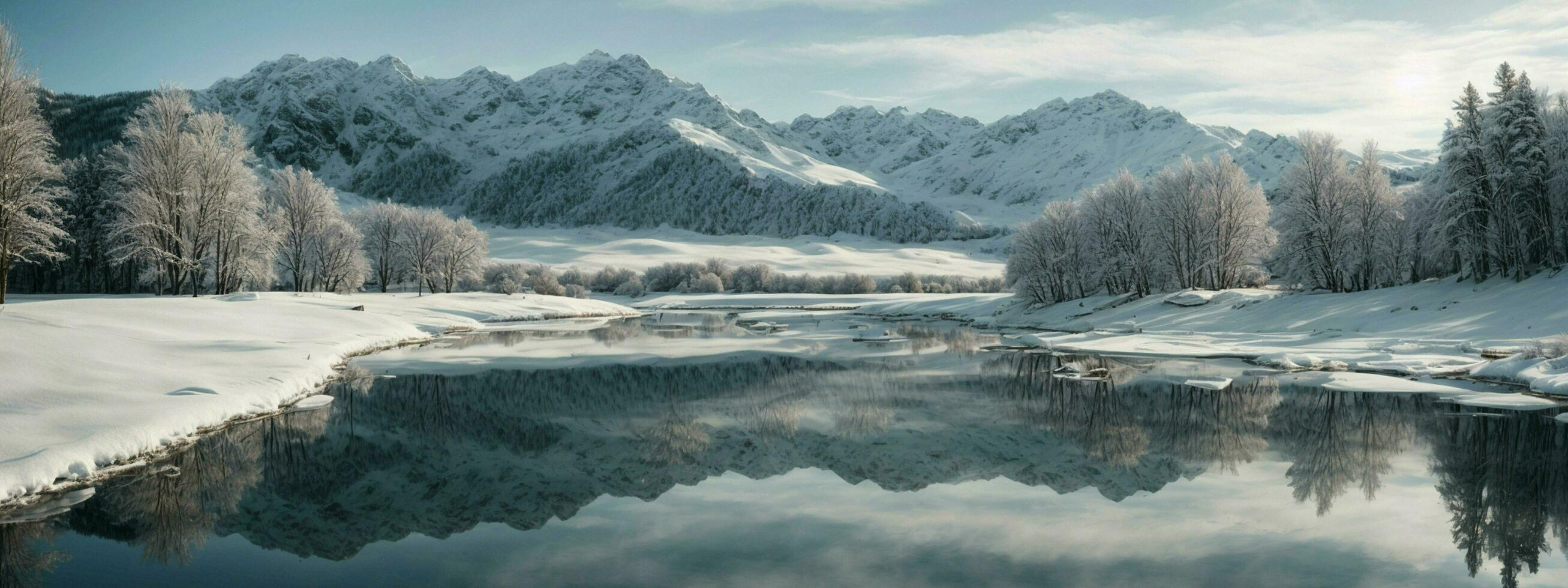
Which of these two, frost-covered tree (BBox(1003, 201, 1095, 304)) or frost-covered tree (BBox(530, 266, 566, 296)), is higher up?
frost-covered tree (BBox(1003, 201, 1095, 304))

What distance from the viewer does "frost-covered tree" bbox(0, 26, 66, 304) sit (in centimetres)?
3028

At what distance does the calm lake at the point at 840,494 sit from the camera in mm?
10062

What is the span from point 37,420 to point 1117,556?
60.8ft

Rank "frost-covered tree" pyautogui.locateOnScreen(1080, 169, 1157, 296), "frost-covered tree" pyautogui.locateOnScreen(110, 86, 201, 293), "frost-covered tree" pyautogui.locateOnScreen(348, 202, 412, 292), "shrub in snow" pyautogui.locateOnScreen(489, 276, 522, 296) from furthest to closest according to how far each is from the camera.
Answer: "shrub in snow" pyautogui.locateOnScreen(489, 276, 522, 296) → "frost-covered tree" pyautogui.locateOnScreen(348, 202, 412, 292) → "frost-covered tree" pyautogui.locateOnScreen(1080, 169, 1157, 296) → "frost-covered tree" pyautogui.locateOnScreen(110, 86, 201, 293)

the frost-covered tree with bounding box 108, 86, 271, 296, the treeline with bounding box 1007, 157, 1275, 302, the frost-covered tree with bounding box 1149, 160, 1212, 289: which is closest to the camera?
the frost-covered tree with bounding box 108, 86, 271, 296

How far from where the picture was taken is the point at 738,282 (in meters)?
Answer: 163

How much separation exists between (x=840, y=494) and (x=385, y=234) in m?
95.8

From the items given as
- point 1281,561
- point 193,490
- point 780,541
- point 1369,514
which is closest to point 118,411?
point 193,490

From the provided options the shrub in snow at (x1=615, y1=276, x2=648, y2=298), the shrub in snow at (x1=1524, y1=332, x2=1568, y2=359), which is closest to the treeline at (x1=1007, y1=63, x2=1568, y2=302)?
the shrub in snow at (x1=1524, y1=332, x2=1568, y2=359)

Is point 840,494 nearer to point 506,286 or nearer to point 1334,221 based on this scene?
point 1334,221

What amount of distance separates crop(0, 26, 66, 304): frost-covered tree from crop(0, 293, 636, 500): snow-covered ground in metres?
4.39

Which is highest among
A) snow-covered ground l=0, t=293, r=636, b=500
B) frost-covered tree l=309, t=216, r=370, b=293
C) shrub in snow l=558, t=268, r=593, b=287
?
frost-covered tree l=309, t=216, r=370, b=293

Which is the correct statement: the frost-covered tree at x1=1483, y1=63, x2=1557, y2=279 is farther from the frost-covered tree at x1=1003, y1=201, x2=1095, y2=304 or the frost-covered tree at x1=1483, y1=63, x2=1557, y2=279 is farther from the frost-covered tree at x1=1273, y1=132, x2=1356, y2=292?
the frost-covered tree at x1=1003, y1=201, x2=1095, y2=304

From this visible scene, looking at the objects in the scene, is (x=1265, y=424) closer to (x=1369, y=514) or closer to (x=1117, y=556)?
(x=1369, y=514)
